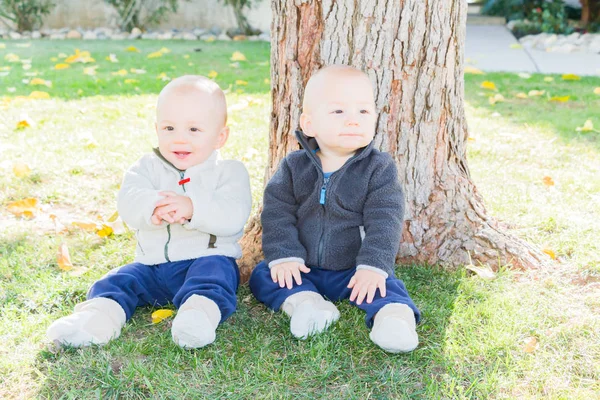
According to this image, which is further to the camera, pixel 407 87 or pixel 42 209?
pixel 42 209

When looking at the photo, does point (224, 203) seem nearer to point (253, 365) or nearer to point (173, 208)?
point (173, 208)

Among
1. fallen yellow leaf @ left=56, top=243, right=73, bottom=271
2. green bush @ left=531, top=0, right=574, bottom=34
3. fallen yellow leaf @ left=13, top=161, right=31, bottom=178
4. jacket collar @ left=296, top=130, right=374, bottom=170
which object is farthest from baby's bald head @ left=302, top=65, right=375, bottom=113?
green bush @ left=531, top=0, right=574, bottom=34

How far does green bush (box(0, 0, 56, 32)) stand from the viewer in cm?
1108

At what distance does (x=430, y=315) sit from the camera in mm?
2283

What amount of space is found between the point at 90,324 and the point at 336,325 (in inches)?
32.3

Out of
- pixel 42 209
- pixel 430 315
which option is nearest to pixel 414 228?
pixel 430 315

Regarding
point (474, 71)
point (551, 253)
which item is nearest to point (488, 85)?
point (474, 71)

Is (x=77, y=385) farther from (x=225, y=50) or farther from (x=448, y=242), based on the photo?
(x=225, y=50)

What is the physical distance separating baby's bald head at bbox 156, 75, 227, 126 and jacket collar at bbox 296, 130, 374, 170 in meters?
0.32

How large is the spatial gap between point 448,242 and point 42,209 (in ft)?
6.75

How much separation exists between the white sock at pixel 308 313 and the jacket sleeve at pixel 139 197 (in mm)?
582

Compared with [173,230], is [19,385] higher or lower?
lower

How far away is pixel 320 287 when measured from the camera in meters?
2.45

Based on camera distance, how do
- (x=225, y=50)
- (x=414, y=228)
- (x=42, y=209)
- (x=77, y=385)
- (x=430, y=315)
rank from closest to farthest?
(x=77, y=385) → (x=430, y=315) → (x=414, y=228) → (x=42, y=209) → (x=225, y=50)
